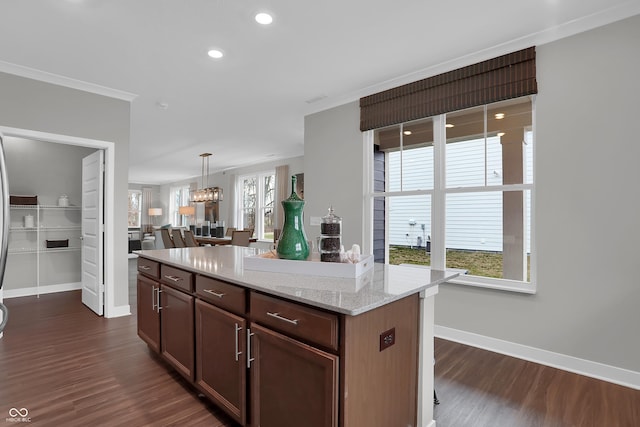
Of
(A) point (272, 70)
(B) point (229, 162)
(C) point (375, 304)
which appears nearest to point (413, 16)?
(A) point (272, 70)

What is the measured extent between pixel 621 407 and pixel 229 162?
26.8ft

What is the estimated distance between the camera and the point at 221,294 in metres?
1.78

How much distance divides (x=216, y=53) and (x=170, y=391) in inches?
106

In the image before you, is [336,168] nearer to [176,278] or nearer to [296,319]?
[176,278]

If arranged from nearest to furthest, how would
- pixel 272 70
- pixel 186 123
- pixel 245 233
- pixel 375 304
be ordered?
pixel 375 304, pixel 272 70, pixel 186 123, pixel 245 233

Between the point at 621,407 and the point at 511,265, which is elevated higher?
the point at 511,265

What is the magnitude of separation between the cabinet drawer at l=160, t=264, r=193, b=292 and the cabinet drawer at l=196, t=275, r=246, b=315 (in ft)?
0.36

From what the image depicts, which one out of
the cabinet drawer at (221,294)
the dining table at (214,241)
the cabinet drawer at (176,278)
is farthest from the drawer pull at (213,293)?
the dining table at (214,241)

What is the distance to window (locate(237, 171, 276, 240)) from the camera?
8391mm

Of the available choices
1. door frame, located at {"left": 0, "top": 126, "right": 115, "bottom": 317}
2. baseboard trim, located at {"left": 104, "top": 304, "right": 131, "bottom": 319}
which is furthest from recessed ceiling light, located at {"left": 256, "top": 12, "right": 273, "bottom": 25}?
baseboard trim, located at {"left": 104, "top": 304, "right": 131, "bottom": 319}

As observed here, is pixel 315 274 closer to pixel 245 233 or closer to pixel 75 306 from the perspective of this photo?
pixel 75 306

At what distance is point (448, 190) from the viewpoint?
332 centimetres

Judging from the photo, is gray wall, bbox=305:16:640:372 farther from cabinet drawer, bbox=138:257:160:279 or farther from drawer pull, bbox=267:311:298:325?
cabinet drawer, bbox=138:257:160:279

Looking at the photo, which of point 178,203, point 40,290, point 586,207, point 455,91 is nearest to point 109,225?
point 40,290
